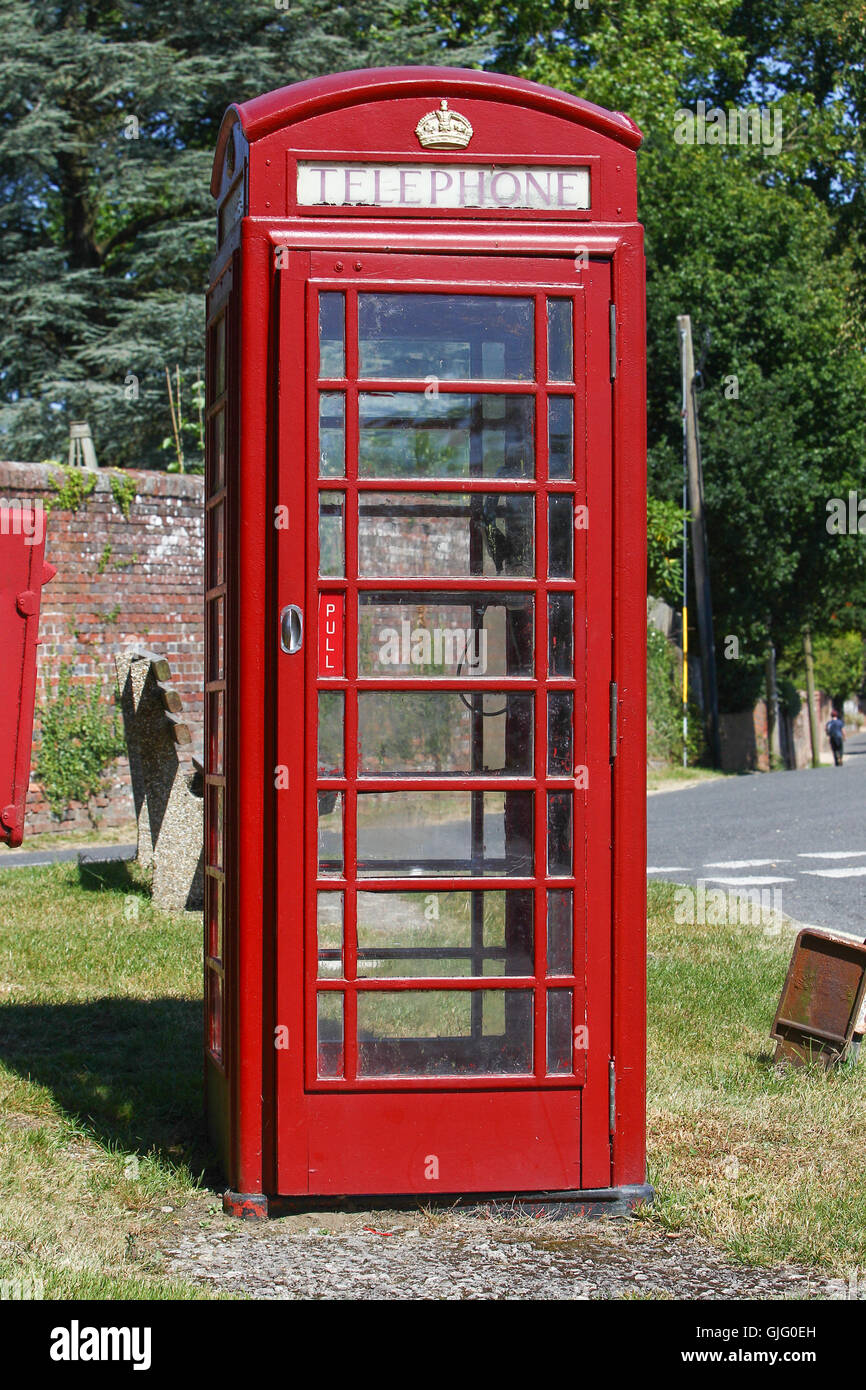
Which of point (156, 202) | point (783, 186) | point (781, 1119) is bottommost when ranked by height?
point (781, 1119)

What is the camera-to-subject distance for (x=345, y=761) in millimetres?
4172

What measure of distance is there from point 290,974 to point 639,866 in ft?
3.37

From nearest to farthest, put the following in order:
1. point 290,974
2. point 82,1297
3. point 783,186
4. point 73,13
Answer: point 82,1297, point 290,974, point 73,13, point 783,186

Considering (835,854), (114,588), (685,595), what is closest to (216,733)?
(114,588)

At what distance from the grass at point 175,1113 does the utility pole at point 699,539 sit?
1665 cm

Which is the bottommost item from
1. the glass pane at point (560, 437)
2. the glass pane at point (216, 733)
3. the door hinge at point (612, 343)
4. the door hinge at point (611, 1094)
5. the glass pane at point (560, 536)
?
the door hinge at point (611, 1094)

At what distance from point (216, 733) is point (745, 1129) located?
7.26 ft

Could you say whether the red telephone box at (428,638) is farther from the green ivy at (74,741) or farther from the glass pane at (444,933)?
the green ivy at (74,741)

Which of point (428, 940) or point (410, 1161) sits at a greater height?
point (428, 940)

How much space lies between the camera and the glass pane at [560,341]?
421 cm

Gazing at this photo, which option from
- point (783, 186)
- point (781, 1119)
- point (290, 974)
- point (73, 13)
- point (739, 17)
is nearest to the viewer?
point (290, 974)

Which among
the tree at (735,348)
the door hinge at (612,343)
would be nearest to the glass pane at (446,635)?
the door hinge at (612,343)

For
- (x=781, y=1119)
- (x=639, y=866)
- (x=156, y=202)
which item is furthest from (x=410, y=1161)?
(x=156, y=202)

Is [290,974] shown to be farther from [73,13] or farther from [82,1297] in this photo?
[73,13]
